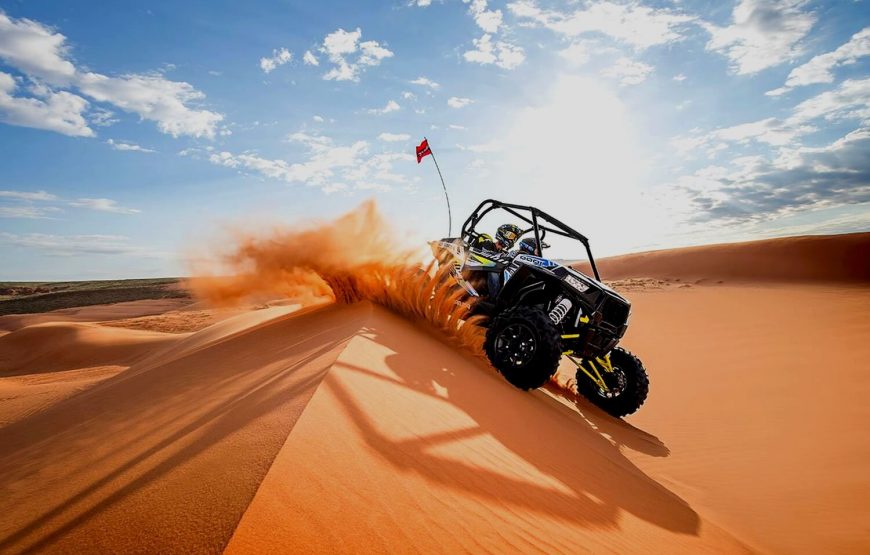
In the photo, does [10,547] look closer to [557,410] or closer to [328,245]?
[557,410]

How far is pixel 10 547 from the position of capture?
1.29 m

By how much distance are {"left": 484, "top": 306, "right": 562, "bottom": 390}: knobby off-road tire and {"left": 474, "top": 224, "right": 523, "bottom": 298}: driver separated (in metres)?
1.16

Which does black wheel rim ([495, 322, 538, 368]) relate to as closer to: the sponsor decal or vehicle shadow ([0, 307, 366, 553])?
the sponsor decal

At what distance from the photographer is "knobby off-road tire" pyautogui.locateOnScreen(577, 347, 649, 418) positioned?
5.25 m

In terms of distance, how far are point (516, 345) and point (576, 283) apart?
3.29ft

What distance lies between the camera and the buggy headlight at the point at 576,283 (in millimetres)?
4645

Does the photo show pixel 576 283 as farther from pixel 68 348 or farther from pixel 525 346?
pixel 68 348

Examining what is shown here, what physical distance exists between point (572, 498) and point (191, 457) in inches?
76.8

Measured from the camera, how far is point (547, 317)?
433 centimetres

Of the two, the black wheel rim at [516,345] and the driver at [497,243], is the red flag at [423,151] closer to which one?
the driver at [497,243]

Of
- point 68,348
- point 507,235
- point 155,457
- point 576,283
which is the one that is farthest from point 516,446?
point 68,348

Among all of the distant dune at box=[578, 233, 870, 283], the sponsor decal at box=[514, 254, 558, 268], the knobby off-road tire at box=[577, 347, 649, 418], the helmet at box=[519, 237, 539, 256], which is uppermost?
the helmet at box=[519, 237, 539, 256]

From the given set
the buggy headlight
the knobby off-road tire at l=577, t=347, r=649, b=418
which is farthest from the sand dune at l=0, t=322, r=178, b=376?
the knobby off-road tire at l=577, t=347, r=649, b=418

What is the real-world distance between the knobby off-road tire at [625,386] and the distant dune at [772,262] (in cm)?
2965
